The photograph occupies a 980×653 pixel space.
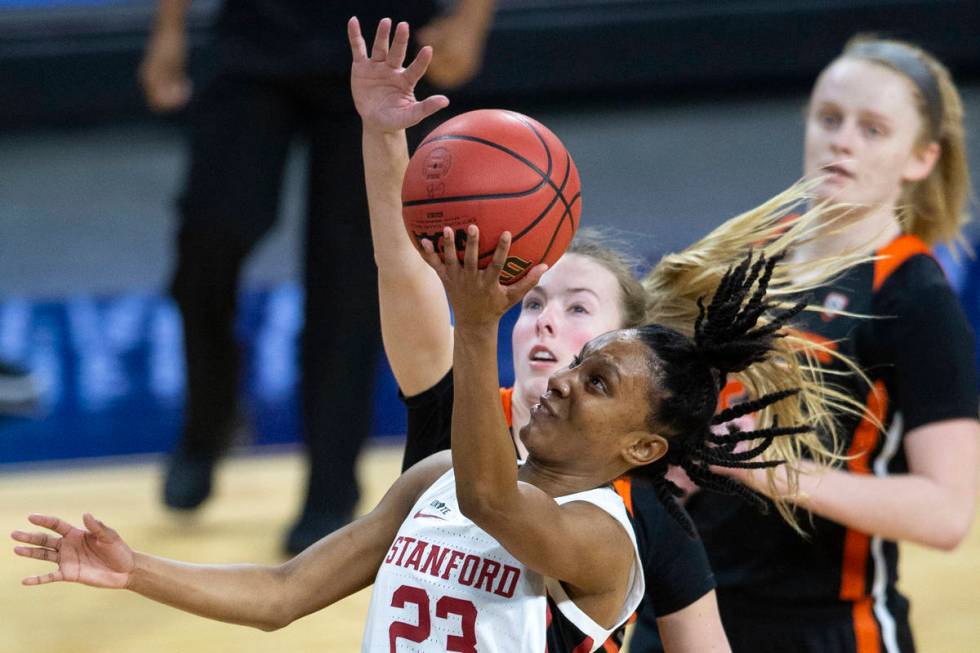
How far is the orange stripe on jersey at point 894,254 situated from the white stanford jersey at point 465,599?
114cm

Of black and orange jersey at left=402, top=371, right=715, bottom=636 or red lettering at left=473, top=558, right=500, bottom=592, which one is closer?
red lettering at left=473, top=558, right=500, bottom=592

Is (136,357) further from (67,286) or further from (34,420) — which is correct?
(67,286)

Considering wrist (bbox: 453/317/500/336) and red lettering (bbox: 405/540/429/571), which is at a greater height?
wrist (bbox: 453/317/500/336)

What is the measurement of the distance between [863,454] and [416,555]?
1.20 m

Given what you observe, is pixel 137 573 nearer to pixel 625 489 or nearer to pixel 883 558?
pixel 625 489

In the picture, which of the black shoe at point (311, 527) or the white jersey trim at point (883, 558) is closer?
the white jersey trim at point (883, 558)

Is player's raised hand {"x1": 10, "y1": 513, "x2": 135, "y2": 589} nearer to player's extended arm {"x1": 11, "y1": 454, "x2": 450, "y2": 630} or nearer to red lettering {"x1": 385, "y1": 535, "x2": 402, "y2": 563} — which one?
player's extended arm {"x1": 11, "y1": 454, "x2": 450, "y2": 630}

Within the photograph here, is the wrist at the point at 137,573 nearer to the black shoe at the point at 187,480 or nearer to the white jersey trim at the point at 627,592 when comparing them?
the white jersey trim at the point at 627,592

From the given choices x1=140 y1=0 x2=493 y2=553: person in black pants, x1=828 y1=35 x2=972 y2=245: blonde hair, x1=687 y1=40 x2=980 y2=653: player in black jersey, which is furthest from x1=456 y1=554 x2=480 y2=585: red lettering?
x1=140 y1=0 x2=493 y2=553: person in black pants

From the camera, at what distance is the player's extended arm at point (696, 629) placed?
2.23m

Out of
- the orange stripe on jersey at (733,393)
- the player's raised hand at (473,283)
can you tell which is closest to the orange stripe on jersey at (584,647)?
the player's raised hand at (473,283)

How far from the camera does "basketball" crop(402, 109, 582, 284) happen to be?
1900 mm

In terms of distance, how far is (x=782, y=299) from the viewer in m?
2.80

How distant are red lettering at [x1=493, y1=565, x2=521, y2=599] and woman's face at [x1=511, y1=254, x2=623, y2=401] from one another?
42cm
